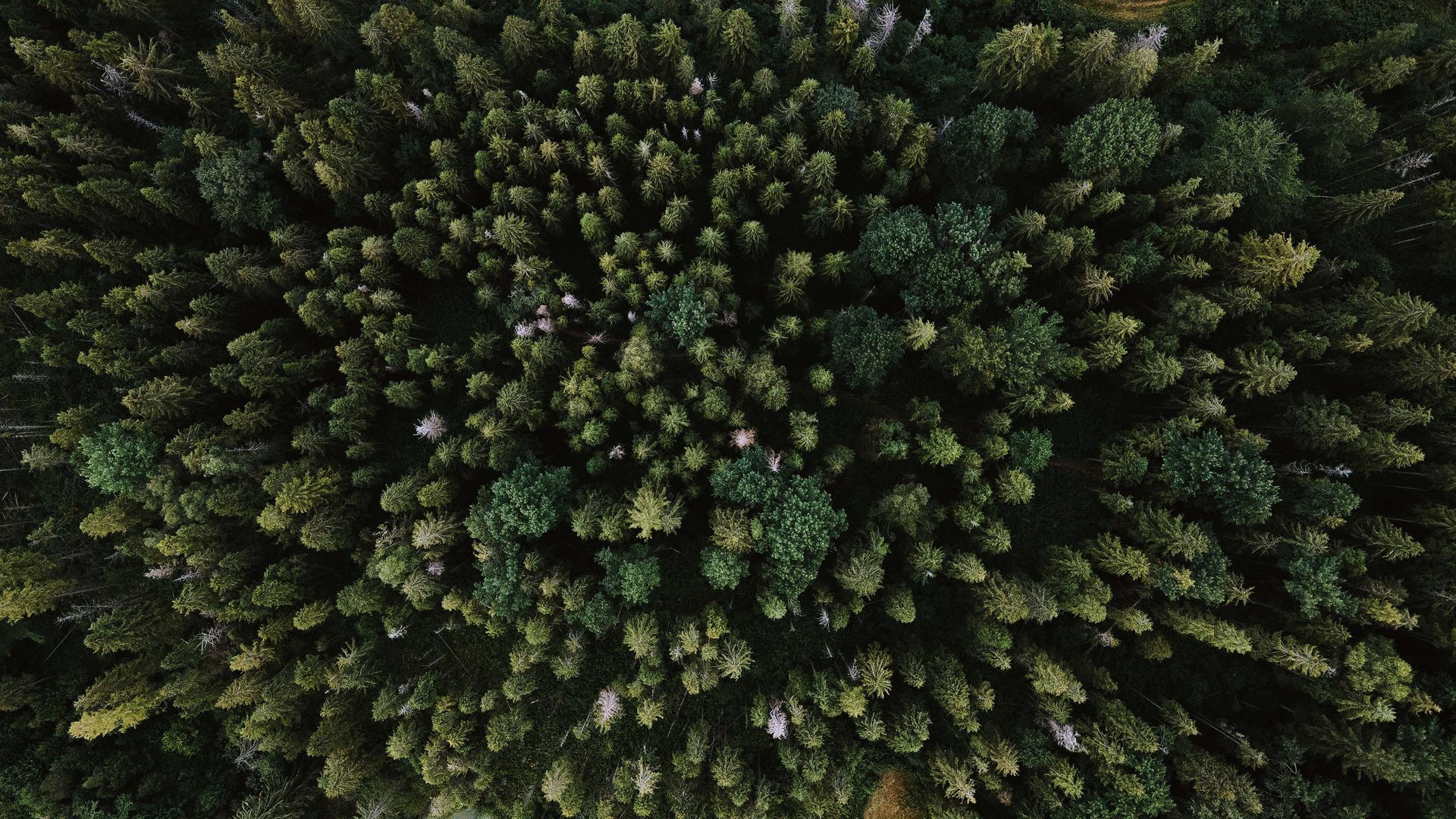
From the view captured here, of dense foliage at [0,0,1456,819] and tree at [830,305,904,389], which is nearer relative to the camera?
dense foliage at [0,0,1456,819]

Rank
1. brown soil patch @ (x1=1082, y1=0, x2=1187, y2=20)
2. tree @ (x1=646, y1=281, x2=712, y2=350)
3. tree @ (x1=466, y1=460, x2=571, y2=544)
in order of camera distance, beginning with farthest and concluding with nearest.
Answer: brown soil patch @ (x1=1082, y1=0, x2=1187, y2=20) < tree @ (x1=646, y1=281, x2=712, y2=350) < tree @ (x1=466, y1=460, x2=571, y2=544)

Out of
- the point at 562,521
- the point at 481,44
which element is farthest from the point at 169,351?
the point at 481,44

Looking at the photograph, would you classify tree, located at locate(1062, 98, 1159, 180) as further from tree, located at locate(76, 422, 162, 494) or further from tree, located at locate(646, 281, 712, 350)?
tree, located at locate(76, 422, 162, 494)

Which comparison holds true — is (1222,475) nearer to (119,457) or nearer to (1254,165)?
(1254,165)

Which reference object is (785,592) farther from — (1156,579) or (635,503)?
(1156,579)

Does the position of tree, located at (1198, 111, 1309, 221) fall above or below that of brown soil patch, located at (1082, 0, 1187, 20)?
below

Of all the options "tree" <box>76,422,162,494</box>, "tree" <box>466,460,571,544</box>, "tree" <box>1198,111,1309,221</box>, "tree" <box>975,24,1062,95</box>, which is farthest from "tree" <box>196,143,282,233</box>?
"tree" <box>1198,111,1309,221</box>
